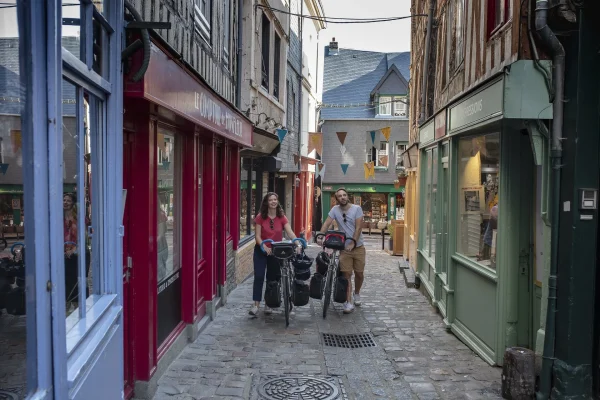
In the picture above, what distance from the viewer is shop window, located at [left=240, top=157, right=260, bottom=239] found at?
12578 mm

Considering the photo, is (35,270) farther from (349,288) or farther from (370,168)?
(370,168)

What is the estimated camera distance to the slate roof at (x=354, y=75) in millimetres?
31641

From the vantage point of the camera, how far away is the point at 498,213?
6051 mm

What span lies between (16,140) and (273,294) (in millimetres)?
5886

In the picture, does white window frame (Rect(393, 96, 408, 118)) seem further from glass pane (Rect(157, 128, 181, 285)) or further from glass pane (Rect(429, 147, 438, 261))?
glass pane (Rect(157, 128, 181, 285))

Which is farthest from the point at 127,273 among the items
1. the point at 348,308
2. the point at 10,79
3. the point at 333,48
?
the point at 333,48

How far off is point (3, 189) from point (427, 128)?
8.94m

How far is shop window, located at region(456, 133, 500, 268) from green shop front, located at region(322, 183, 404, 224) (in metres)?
23.7

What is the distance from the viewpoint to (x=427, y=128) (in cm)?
1041

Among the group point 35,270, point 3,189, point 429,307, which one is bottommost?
point 429,307

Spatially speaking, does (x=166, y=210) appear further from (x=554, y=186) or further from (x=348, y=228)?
(x=554, y=186)

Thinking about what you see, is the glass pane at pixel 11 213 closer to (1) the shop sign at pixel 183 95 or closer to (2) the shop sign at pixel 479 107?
(1) the shop sign at pixel 183 95

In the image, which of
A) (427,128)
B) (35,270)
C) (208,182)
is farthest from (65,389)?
(427,128)

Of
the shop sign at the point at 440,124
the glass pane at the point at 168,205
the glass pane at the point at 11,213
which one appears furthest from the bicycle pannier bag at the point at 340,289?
the glass pane at the point at 11,213
